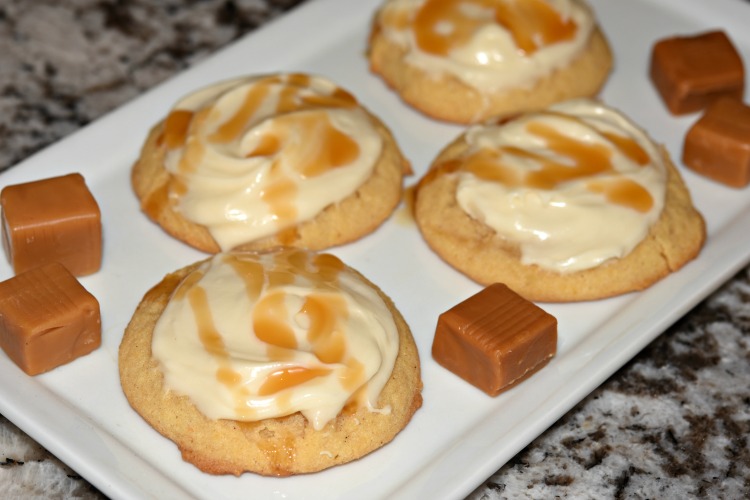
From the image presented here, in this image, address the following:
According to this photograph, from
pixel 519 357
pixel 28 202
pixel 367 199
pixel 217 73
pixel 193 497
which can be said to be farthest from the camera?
pixel 217 73

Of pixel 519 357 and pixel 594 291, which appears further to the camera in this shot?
pixel 594 291

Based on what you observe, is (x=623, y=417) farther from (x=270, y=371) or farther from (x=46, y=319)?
(x=46, y=319)

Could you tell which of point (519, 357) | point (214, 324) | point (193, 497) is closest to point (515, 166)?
point (519, 357)

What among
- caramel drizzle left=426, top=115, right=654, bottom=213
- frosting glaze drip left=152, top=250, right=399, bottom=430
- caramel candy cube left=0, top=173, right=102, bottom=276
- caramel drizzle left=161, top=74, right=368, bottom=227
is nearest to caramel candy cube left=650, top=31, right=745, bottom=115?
caramel drizzle left=426, top=115, right=654, bottom=213

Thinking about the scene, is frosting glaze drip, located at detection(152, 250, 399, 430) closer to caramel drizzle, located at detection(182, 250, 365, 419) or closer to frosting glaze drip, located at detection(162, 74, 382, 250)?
caramel drizzle, located at detection(182, 250, 365, 419)

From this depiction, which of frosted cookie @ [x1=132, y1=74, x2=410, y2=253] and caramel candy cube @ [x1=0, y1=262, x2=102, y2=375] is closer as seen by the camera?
caramel candy cube @ [x1=0, y1=262, x2=102, y2=375]

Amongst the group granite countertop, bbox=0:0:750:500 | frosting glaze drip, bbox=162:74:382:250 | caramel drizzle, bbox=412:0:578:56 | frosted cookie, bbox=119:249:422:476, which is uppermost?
caramel drizzle, bbox=412:0:578:56

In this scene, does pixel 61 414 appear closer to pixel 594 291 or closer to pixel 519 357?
pixel 519 357
